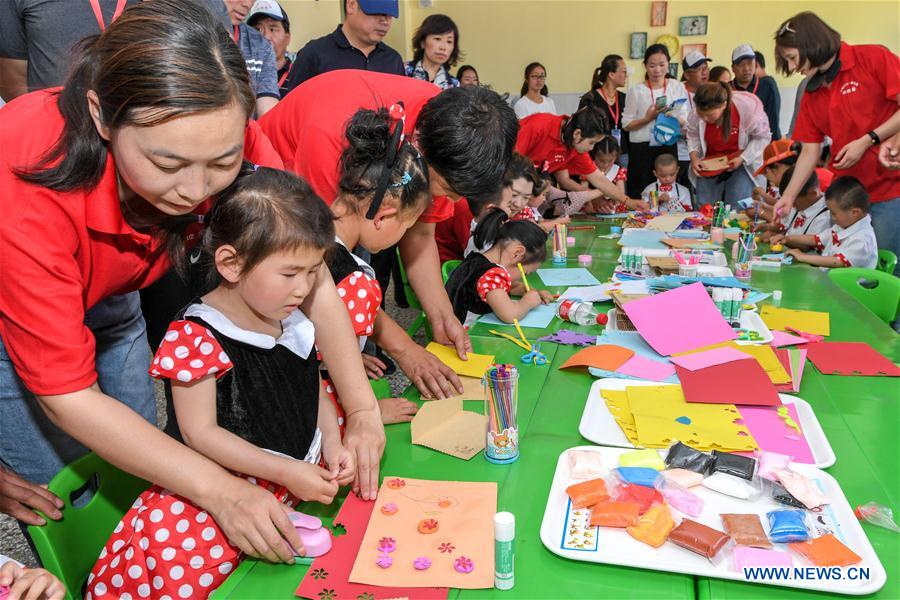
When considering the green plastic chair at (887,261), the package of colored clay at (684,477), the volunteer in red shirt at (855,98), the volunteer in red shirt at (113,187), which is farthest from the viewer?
the volunteer in red shirt at (855,98)

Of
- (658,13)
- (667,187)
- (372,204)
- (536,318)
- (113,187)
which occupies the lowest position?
(667,187)

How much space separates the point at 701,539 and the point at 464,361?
30.8 inches

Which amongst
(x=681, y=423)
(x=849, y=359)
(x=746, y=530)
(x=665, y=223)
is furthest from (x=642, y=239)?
(x=746, y=530)

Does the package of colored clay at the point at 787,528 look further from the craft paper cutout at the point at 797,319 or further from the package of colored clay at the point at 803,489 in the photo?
the craft paper cutout at the point at 797,319

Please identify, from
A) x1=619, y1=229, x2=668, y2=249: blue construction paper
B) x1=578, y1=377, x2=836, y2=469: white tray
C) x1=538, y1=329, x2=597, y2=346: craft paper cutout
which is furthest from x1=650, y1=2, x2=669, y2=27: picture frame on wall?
x1=578, y1=377, x2=836, y2=469: white tray

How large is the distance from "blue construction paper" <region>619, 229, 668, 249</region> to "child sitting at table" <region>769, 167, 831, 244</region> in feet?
2.26

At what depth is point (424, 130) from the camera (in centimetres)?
146

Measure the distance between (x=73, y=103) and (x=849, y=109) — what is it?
323 cm

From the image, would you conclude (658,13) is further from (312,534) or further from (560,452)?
(312,534)

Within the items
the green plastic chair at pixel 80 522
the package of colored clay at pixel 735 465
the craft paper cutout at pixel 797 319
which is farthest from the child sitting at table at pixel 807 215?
the green plastic chair at pixel 80 522

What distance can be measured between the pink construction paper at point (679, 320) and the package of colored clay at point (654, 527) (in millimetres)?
665

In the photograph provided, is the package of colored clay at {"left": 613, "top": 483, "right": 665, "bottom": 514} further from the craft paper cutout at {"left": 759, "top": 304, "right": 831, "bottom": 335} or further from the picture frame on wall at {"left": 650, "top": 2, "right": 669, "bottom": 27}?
the picture frame on wall at {"left": 650, "top": 2, "right": 669, "bottom": 27}

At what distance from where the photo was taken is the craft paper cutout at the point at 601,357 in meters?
1.48

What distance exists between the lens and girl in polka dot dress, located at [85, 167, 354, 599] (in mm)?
978
